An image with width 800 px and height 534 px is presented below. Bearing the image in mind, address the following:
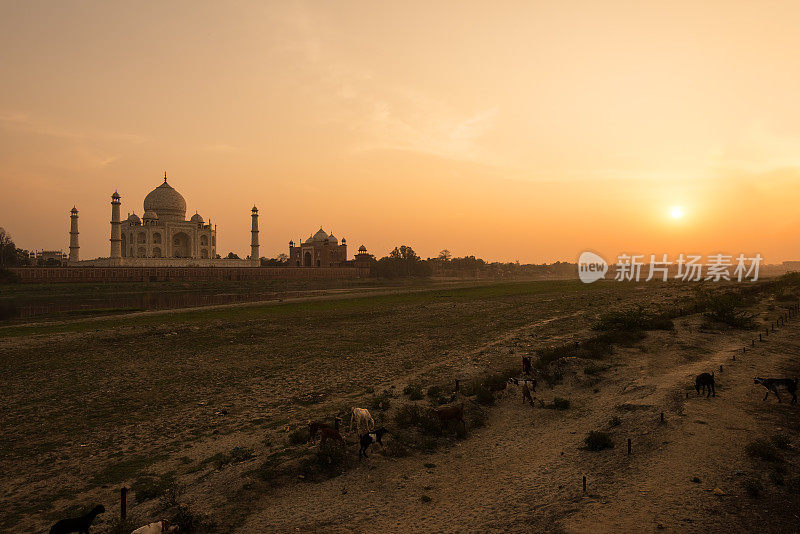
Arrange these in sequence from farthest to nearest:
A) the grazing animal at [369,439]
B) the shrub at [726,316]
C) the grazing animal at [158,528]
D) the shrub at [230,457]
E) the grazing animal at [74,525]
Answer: the shrub at [726,316]
the shrub at [230,457]
the grazing animal at [369,439]
the grazing animal at [74,525]
the grazing animal at [158,528]

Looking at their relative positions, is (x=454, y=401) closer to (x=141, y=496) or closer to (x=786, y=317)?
(x=141, y=496)

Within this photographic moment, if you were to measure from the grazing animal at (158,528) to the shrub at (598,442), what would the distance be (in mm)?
7046

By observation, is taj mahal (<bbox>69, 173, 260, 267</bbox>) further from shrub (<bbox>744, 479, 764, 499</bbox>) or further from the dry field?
shrub (<bbox>744, 479, 764, 499</bbox>)

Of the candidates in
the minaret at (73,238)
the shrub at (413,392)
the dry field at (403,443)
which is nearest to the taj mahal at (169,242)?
the minaret at (73,238)

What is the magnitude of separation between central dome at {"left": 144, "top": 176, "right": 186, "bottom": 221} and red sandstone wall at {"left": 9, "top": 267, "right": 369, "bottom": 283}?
23931 mm

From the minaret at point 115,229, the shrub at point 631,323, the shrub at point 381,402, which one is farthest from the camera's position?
the minaret at point 115,229

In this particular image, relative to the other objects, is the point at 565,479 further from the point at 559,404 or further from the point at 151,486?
the point at 151,486

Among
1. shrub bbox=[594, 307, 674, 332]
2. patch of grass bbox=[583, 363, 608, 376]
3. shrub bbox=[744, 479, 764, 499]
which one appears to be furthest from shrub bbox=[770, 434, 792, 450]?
shrub bbox=[594, 307, 674, 332]

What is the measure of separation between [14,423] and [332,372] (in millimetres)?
8451

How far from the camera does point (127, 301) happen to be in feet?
149

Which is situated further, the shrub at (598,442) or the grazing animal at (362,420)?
the grazing animal at (362,420)

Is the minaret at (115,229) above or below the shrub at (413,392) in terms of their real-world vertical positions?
above

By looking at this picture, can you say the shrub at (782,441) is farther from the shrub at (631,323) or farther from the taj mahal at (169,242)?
the taj mahal at (169,242)

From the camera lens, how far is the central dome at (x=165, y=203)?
299 ft
